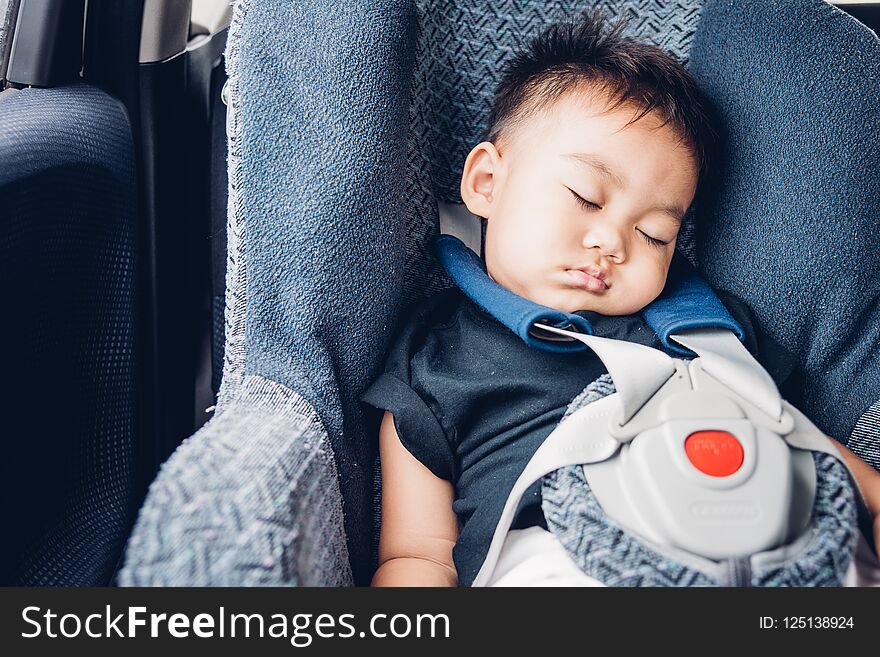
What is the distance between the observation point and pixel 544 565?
66 cm

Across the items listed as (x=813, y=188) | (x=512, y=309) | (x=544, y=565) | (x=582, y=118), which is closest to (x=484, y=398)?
(x=512, y=309)

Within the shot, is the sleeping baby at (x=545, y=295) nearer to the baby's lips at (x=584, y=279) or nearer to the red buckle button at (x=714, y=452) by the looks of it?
the baby's lips at (x=584, y=279)

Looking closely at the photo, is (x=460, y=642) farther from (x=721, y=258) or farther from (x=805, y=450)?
(x=721, y=258)

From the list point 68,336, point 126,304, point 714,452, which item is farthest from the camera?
point 126,304

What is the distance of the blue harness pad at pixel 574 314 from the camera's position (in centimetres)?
78

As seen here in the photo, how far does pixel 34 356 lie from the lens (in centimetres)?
69

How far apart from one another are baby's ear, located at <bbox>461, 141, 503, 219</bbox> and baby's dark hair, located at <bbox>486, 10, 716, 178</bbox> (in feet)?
0.08

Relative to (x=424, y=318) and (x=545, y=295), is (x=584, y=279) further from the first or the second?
Answer: (x=424, y=318)

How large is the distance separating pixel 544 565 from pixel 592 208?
0.36m

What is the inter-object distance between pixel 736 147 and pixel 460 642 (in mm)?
631

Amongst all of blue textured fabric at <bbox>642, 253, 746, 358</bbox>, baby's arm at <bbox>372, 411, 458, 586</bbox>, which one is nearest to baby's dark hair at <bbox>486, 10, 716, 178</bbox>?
blue textured fabric at <bbox>642, 253, 746, 358</bbox>

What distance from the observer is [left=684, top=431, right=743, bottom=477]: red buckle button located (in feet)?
2.06

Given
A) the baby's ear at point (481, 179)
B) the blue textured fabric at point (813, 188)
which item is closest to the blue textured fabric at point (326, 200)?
the baby's ear at point (481, 179)

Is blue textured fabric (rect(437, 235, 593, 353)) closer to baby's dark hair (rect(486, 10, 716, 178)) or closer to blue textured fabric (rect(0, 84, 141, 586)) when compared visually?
baby's dark hair (rect(486, 10, 716, 178))
